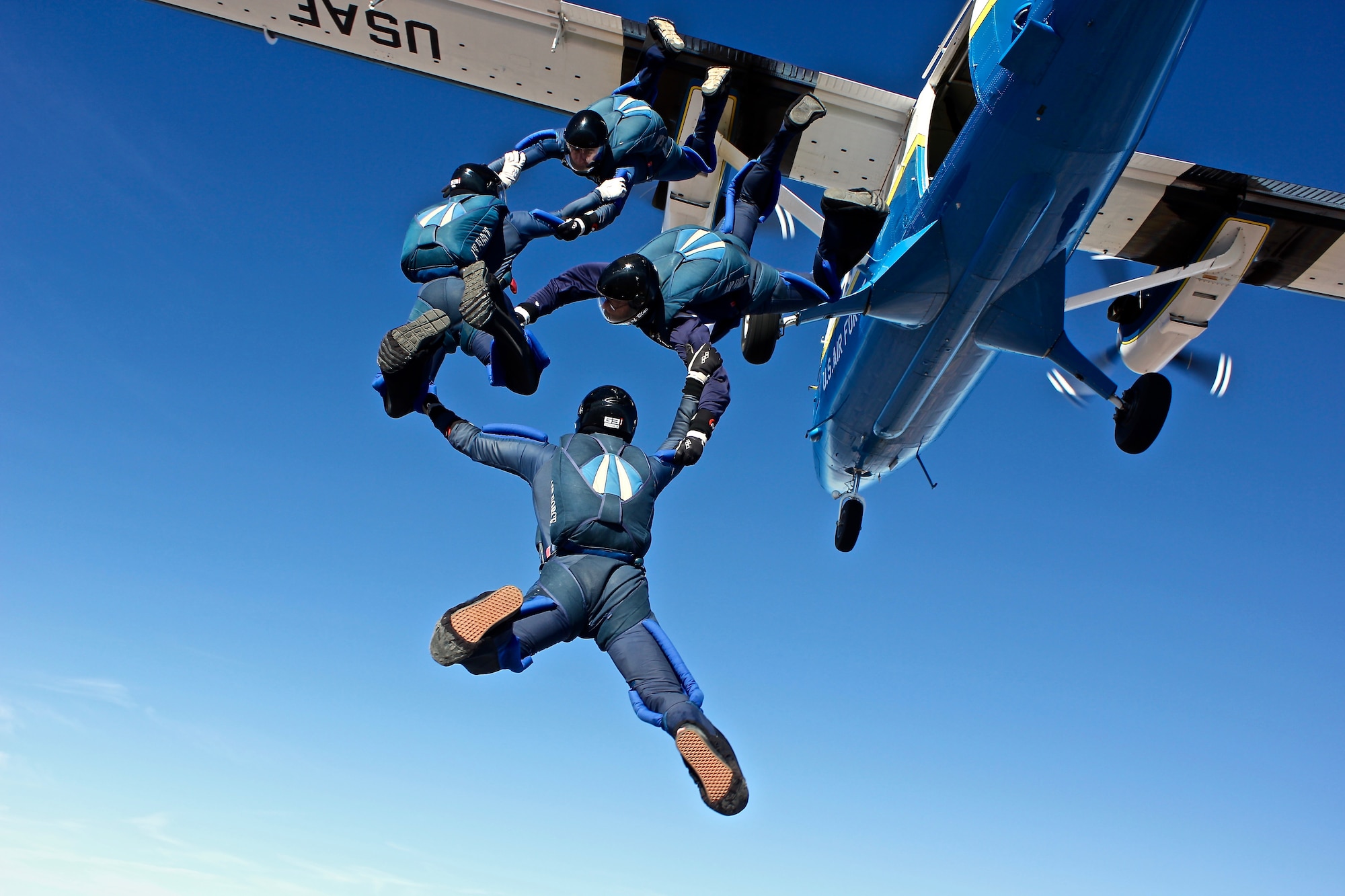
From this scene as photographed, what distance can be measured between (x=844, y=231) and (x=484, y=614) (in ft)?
18.5

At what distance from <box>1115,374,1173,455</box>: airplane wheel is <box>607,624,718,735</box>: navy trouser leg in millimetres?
5272

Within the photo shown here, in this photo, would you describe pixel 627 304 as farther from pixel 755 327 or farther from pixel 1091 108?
pixel 755 327

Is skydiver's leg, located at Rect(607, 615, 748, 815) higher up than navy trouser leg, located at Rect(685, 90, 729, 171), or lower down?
lower down

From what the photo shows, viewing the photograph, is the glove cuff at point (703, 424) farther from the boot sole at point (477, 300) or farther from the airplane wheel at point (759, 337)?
the airplane wheel at point (759, 337)

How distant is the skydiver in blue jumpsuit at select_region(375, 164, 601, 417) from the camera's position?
241 inches

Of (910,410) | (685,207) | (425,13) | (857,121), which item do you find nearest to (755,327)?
(910,410)

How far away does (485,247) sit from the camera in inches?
269

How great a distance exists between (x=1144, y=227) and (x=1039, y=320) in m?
5.55

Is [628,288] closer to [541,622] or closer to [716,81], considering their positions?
[541,622]

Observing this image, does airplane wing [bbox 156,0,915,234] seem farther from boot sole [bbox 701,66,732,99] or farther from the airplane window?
boot sole [bbox 701,66,732,99]

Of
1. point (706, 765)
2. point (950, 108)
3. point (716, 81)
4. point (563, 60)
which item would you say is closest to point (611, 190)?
point (716, 81)

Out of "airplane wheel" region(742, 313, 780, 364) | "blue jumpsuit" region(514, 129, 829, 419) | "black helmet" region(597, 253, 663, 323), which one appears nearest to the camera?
"black helmet" region(597, 253, 663, 323)

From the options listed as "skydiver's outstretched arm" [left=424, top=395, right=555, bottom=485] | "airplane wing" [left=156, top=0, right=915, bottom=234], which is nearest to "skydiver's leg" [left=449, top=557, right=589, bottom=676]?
"skydiver's outstretched arm" [left=424, top=395, right=555, bottom=485]

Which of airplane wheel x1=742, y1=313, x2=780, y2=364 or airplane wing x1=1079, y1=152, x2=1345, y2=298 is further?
airplane wing x1=1079, y1=152, x2=1345, y2=298
